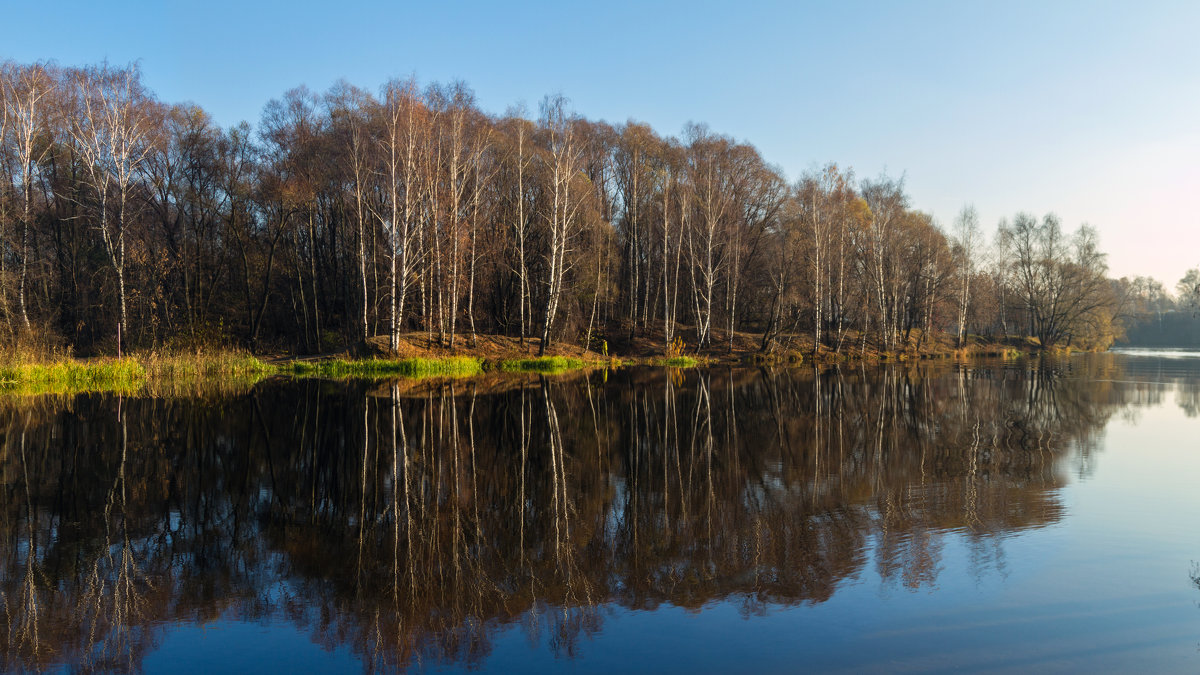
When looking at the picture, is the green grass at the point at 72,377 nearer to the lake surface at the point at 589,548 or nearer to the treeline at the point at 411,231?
the treeline at the point at 411,231

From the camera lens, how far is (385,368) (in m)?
29.5

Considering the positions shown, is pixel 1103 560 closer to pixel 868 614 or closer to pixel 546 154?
pixel 868 614

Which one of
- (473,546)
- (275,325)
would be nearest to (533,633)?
(473,546)

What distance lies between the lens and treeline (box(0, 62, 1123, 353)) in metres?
30.4

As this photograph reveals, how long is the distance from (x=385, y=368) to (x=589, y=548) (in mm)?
24443

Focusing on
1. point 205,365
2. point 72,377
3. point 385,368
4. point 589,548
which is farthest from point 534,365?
point 589,548

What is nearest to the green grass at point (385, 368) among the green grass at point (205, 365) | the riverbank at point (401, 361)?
the riverbank at point (401, 361)

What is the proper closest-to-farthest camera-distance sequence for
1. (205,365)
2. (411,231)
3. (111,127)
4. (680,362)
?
(205,365) < (111,127) < (411,231) < (680,362)

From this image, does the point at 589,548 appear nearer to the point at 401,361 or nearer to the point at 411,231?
the point at 401,361

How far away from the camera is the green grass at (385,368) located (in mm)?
28219

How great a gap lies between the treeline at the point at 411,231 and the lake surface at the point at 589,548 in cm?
1978

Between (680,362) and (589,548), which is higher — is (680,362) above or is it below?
above

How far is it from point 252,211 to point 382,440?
36.9 m

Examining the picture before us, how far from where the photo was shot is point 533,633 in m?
5.03
